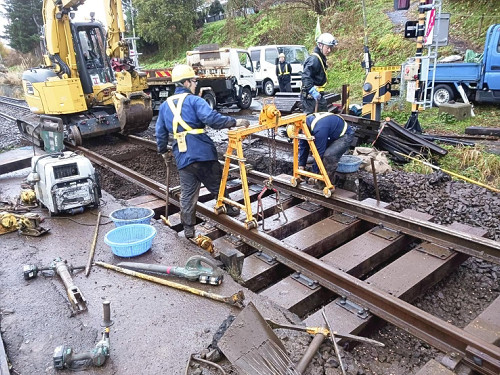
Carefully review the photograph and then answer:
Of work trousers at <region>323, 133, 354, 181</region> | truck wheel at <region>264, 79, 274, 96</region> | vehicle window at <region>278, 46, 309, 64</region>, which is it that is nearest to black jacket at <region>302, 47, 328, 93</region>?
work trousers at <region>323, 133, 354, 181</region>

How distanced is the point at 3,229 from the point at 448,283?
534 cm

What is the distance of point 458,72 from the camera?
39.5 ft

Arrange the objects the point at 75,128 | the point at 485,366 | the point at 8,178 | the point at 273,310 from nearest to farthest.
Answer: the point at 485,366
the point at 273,310
the point at 8,178
the point at 75,128

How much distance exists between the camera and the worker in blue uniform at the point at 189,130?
4555 mm

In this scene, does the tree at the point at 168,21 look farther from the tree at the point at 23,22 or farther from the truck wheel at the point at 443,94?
the truck wheel at the point at 443,94

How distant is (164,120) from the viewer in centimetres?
483

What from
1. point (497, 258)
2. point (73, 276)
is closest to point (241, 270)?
point (73, 276)

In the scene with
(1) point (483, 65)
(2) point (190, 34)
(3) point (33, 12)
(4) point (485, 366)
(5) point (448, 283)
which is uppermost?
(3) point (33, 12)

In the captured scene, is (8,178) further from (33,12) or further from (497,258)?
(33,12)

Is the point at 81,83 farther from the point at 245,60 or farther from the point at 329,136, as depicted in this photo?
the point at 245,60

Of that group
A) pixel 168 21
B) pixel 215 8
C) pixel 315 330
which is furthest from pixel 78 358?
pixel 215 8

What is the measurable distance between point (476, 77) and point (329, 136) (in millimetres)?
8565

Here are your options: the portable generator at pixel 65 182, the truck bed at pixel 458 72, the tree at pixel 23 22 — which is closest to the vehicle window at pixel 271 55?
the truck bed at pixel 458 72

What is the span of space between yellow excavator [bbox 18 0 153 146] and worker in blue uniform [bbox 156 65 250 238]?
18.3 ft
